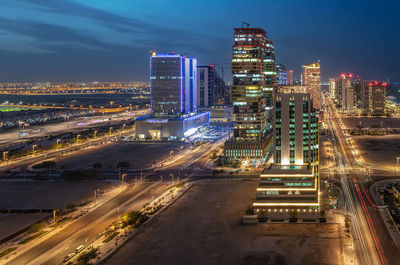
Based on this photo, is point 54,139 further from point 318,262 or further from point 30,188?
point 318,262

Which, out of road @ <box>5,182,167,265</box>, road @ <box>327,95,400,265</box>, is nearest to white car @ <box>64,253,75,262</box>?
road @ <box>5,182,167,265</box>

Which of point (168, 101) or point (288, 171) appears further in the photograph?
point (168, 101)

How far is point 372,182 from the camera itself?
251 feet

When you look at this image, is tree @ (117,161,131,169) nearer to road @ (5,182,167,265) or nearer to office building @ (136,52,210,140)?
road @ (5,182,167,265)

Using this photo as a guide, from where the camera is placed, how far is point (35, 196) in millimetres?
70188

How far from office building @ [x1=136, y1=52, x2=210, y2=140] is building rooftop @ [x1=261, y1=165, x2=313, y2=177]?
7824 centimetres

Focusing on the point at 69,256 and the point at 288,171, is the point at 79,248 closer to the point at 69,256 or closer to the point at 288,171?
the point at 69,256

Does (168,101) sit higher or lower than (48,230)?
higher

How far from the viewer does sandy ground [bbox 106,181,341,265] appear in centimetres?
4325

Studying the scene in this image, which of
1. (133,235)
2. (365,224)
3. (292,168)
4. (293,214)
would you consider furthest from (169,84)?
(365,224)

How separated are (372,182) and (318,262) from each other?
40.7 m

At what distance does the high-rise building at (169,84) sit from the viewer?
14475 centimetres

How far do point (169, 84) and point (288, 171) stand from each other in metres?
90.7

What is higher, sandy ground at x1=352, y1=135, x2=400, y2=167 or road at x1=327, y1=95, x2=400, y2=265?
sandy ground at x1=352, y1=135, x2=400, y2=167
